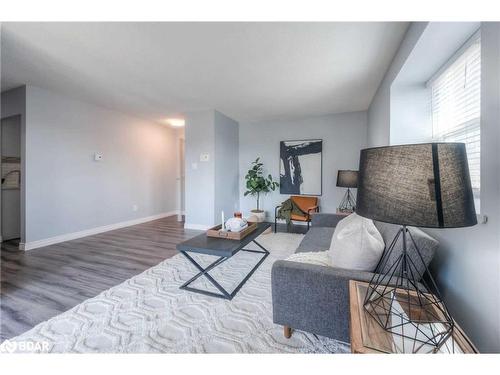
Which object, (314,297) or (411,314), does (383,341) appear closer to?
(411,314)

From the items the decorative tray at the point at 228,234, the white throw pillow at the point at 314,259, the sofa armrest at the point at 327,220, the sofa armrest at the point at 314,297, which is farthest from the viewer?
the sofa armrest at the point at 327,220

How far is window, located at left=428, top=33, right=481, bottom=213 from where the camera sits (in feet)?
4.05

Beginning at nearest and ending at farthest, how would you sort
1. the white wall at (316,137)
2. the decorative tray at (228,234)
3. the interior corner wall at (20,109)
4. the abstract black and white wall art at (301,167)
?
the decorative tray at (228,234) → the interior corner wall at (20,109) → the white wall at (316,137) → the abstract black and white wall art at (301,167)

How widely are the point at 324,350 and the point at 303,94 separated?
327 cm

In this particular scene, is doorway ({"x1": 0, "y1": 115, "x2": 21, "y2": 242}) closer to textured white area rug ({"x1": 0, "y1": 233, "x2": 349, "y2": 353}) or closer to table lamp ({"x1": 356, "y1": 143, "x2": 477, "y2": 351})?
textured white area rug ({"x1": 0, "y1": 233, "x2": 349, "y2": 353})

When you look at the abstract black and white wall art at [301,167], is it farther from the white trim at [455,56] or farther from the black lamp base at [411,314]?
the black lamp base at [411,314]

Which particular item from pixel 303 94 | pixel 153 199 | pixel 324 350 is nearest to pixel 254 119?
pixel 303 94

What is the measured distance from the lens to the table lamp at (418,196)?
0.65 m

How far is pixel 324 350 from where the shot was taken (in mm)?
1239

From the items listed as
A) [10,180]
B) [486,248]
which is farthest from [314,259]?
[10,180]

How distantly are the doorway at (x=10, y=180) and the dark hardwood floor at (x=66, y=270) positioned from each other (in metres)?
0.31

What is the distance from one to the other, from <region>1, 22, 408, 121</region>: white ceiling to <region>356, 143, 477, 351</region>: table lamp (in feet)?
5.51

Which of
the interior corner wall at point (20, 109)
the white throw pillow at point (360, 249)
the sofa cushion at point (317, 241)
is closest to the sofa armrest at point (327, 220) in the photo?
the sofa cushion at point (317, 241)

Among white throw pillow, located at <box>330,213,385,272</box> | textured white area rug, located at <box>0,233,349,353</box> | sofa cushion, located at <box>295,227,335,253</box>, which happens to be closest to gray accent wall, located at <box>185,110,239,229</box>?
textured white area rug, located at <box>0,233,349,353</box>
